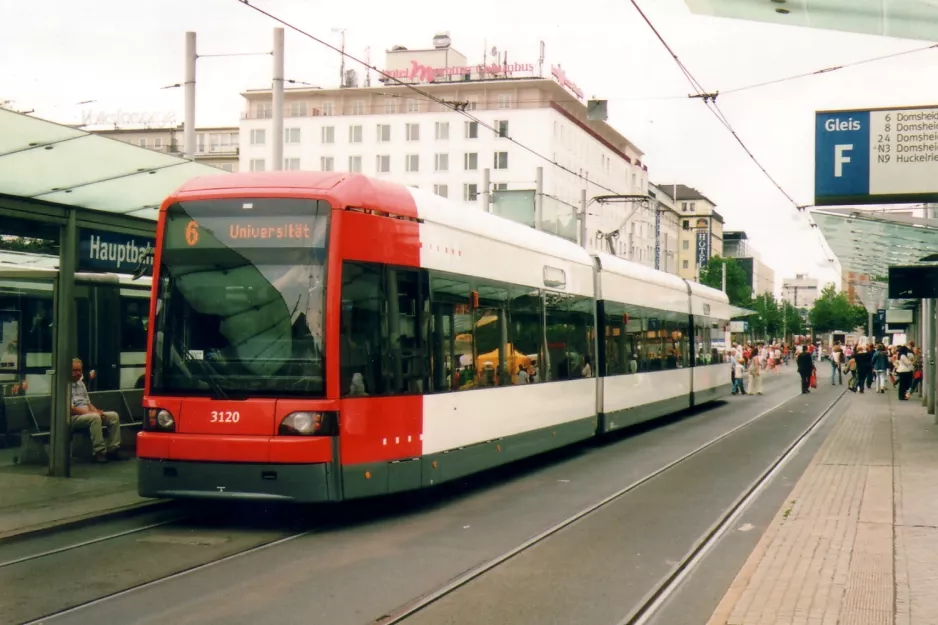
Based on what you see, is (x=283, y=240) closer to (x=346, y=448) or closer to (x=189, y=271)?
(x=189, y=271)

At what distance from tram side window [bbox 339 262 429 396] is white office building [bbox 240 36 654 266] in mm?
68484

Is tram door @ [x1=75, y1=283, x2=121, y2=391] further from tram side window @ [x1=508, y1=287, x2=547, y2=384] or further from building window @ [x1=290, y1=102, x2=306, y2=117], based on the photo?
building window @ [x1=290, y1=102, x2=306, y2=117]

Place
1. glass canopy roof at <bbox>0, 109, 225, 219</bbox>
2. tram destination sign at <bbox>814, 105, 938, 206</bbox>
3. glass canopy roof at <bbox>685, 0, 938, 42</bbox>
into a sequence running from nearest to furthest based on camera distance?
glass canopy roof at <bbox>685, 0, 938, 42</bbox>
glass canopy roof at <bbox>0, 109, 225, 219</bbox>
tram destination sign at <bbox>814, 105, 938, 206</bbox>

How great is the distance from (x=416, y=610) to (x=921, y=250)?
69.2 ft

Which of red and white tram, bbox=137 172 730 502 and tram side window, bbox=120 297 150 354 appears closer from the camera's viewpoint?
red and white tram, bbox=137 172 730 502

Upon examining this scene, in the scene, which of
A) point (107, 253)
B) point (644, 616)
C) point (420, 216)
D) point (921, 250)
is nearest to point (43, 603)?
point (644, 616)

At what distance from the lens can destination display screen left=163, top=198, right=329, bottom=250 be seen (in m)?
10.3

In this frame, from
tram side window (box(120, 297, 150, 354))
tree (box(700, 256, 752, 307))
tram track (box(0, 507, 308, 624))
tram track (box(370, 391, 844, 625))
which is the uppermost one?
tree (box(700, 256, 752, 307))

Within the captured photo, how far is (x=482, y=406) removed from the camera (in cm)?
1303

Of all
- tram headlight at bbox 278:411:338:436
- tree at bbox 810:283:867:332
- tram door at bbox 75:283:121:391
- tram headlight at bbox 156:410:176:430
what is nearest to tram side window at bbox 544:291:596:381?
tram headlight at bbox 278:411:338:436

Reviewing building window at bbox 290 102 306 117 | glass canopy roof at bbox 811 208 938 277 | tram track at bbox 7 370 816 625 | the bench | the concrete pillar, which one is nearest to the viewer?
tram track at bbox 7 370 816 625

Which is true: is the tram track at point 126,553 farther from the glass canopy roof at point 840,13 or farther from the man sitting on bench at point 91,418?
the glass canopy roof at point 840,13

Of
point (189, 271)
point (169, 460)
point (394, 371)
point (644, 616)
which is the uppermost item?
point (189, 271)

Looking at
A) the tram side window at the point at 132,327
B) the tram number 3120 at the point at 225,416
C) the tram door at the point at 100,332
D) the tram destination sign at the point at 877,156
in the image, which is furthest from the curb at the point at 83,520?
the tram destination sign at the point at 877,156
